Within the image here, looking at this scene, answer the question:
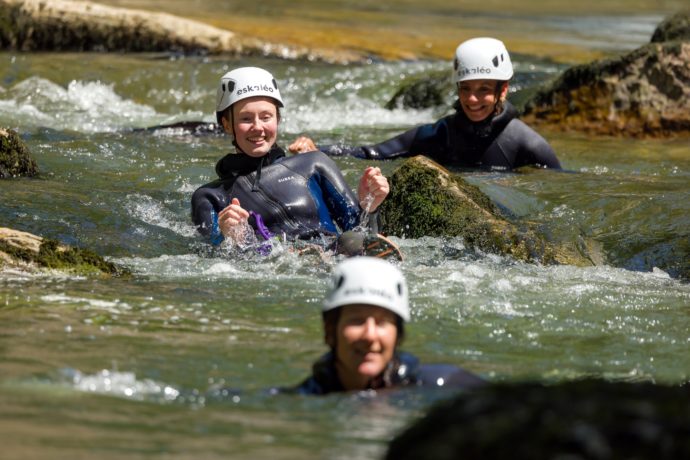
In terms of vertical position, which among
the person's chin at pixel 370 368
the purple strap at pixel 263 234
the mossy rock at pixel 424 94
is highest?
the mossy rock at pixel 424 94

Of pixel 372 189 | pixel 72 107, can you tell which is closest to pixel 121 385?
pixel 372 189

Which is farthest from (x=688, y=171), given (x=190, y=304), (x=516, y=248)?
(x=190, y=304)

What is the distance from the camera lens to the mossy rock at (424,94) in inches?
634

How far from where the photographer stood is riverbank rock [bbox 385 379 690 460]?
3.66 metres

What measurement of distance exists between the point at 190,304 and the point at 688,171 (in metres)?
6.42

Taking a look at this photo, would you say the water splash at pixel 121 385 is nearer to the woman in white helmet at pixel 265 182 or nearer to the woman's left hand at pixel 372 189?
the woman's left hand at pixel 372 189

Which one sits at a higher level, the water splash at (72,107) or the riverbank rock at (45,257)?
the water splash at (72,107)

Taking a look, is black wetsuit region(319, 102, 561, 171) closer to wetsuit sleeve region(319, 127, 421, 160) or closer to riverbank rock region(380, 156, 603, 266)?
wetsuit sleeve region(319, 127, 421, 160)

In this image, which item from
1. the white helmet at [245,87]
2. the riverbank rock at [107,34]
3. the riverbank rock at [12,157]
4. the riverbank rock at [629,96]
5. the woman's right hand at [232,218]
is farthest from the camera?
the riverbank rock at [107,34]

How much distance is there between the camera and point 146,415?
202 inches

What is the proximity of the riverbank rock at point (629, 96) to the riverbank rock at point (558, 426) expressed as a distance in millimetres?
10498

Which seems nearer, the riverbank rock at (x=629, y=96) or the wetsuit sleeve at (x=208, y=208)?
the wetsuit sleeve at (x=208, y=208)

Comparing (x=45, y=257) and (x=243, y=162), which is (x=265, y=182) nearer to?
(x=243, y=162)

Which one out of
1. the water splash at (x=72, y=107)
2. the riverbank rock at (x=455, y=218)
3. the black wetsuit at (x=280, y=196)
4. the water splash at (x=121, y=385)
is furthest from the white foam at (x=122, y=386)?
the water splash at (x=72, y=107)
